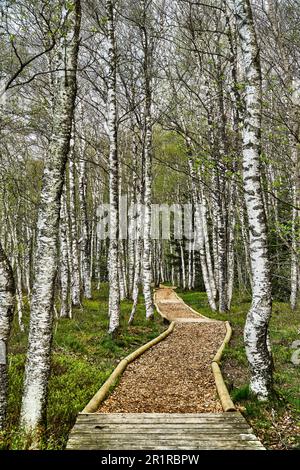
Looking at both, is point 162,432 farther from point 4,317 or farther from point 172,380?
point 172,380

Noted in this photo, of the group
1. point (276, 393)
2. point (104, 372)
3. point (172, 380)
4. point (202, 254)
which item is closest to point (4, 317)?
point (104, 372)

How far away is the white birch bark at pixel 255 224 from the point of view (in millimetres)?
6430

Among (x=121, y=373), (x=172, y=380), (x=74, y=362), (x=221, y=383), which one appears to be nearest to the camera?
(x=221, y=383)

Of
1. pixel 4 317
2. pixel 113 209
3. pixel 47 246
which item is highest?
pixel 113 209

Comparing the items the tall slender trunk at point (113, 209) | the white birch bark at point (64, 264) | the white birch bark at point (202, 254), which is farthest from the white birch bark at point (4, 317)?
the white birch bark at point (202, 254)

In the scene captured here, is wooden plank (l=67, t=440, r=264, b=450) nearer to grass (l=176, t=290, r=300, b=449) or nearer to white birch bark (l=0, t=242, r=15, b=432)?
grass (l=176, t=290, r=300, b=449)

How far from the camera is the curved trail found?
623 cm

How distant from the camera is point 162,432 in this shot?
16.0ft

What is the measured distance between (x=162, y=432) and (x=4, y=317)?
2613 mm

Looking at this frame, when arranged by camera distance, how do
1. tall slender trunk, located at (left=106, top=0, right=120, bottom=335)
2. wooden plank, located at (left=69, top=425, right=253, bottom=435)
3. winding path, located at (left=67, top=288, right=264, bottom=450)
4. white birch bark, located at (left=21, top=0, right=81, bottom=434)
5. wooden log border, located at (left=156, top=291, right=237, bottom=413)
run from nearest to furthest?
winding path, located at (left=67, top=288, right=264, bottom=450)
wooden plank, located at (left=69, top=425, right=253, bottom=435)
white birch bark, located at (left=21, top=0, right=81, bottom=434)
wooden log border, located at (left=156, top=291, right=237, bottom=413)
tall slender trunk, located at (left=106, top=0, right=120, bottom=335)

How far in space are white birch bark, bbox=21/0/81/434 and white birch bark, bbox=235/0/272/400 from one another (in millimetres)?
3106

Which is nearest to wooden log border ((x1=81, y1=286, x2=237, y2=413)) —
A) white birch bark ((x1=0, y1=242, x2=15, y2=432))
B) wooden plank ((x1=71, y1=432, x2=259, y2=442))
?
wooden plank ((x1=71, y1=432, x2=259, y2=442))

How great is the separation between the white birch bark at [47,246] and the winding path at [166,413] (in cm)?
75
